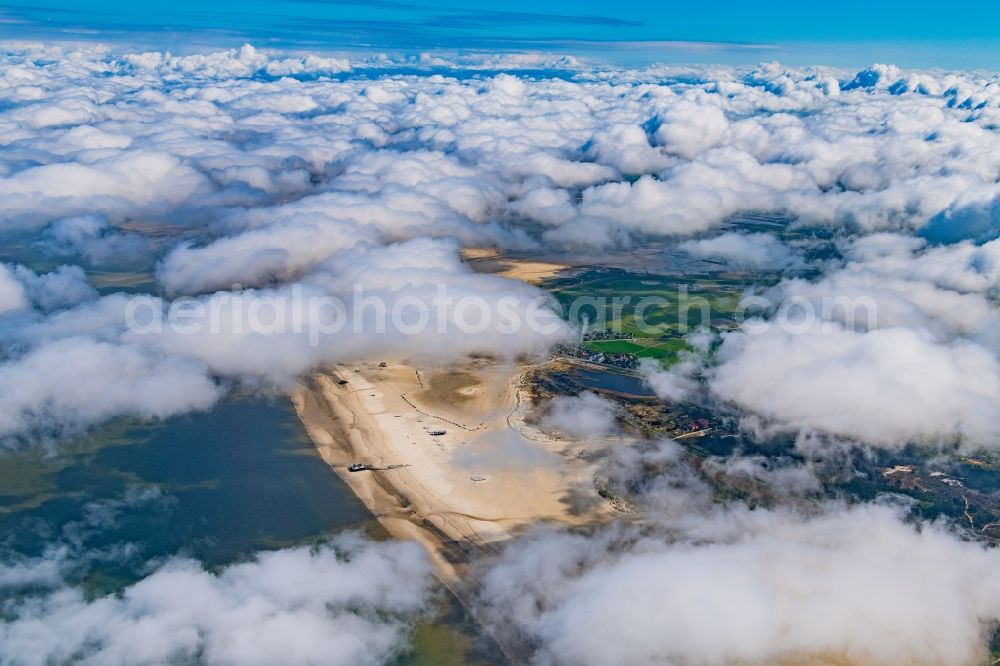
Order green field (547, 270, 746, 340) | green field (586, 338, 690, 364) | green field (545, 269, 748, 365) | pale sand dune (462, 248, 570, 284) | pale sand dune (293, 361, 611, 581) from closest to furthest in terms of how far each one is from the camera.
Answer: pale sand dune (293, 361, 611, 581)
green field (586, 338, 690, 364)
green field (545, 269, 748, 365)
green field (547, 270, 746, 340)
pale sand dune (462, 248, 570, 284)

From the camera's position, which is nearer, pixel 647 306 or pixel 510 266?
pixel 647 306

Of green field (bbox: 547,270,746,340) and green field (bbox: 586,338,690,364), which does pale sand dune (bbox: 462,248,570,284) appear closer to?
green field (bbox: 547,270,746,340)

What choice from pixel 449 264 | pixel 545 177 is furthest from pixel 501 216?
pixel 449 264

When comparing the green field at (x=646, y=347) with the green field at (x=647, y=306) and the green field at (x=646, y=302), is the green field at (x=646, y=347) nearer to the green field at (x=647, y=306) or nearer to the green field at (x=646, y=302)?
the green field at (x=647, y=306)

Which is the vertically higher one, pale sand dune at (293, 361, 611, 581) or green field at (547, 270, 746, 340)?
green field at (547, 270, 746, 340)

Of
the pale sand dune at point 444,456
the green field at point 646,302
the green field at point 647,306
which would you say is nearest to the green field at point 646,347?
the green field at point 647,306

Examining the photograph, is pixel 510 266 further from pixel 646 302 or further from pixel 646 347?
pixel 646 347

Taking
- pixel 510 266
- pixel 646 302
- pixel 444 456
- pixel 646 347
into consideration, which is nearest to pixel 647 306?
pixel 646 302

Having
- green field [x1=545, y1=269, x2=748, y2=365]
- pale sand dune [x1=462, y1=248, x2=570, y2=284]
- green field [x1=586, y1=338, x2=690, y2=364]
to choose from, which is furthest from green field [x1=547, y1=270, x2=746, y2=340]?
pale sand dune [x1=462, y1=248, x2=570, y2=284]

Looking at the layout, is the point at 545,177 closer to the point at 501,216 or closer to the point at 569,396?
the point at 501,216

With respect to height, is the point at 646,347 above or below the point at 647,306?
below
